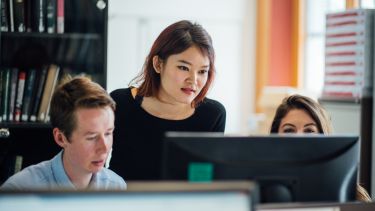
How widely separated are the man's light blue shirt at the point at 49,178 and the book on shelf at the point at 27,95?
4.27ft

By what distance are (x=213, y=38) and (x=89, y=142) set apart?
386cm

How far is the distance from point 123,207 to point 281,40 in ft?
16.8

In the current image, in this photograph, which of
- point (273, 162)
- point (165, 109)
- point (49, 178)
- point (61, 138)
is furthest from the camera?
point (165, 109)

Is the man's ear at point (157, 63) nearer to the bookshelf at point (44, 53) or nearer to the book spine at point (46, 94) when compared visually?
the bookshelf at point (44, 53)

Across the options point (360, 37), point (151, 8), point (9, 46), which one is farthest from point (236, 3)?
point (9, 46)

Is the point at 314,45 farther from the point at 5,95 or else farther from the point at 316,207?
the point at 316,207

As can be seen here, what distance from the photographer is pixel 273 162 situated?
4.31 ft

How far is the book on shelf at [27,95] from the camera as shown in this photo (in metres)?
3.04

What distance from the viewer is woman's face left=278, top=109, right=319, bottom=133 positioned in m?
1.92

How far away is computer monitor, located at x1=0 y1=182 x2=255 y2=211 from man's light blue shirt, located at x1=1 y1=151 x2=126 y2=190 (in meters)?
0.63

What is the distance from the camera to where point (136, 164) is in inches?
90.5

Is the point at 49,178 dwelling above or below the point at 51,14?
below

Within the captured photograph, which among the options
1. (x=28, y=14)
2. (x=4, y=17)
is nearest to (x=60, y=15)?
(x=28, y=14)

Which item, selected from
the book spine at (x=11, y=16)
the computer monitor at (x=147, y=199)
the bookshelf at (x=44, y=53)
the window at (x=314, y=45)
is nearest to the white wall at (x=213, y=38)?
the window at (x=314, y=45)
